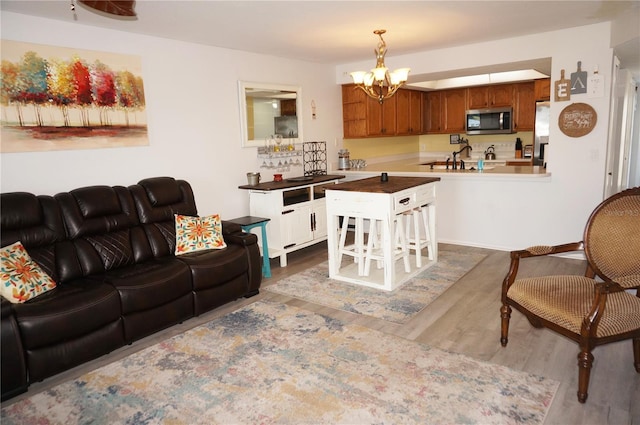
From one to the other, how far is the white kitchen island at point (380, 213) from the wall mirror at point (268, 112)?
1433 mm

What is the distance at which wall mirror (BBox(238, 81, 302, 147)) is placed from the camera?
4.98m

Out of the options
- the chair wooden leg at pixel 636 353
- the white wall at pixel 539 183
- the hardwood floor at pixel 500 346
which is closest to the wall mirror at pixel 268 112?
the white wall at pixel 539 183

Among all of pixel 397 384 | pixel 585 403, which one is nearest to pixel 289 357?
pixel 397 384

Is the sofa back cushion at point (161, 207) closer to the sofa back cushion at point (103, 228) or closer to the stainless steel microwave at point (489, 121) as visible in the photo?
the sofa back cushion at point (103, 228)

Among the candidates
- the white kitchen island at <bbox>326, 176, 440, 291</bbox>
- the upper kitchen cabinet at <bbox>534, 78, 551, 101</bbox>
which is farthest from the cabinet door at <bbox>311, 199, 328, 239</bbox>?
the upper kitchen cabinet at <bbox>534, 78, 551, 101</bbox>

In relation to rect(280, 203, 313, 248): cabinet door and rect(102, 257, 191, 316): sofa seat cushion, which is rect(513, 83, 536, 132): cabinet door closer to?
rect(280, 203, 313, 248): cabinet door

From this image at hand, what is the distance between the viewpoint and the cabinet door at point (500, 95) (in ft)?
22.8

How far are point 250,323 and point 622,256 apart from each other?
256 centimetres

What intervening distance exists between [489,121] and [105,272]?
20.2ft

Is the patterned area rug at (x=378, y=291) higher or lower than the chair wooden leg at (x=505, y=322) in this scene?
lower

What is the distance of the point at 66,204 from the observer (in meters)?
3.29

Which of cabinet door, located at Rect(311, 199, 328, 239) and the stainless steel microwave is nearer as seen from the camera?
cabinet door, located at Rect(311, 199, 328, 239)

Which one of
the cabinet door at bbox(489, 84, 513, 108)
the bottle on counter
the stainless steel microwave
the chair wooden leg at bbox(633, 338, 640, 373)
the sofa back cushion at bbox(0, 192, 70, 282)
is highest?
the cabinet door at bbox(489, 84, 513, 108)

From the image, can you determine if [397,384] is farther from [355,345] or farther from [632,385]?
[632,385]
